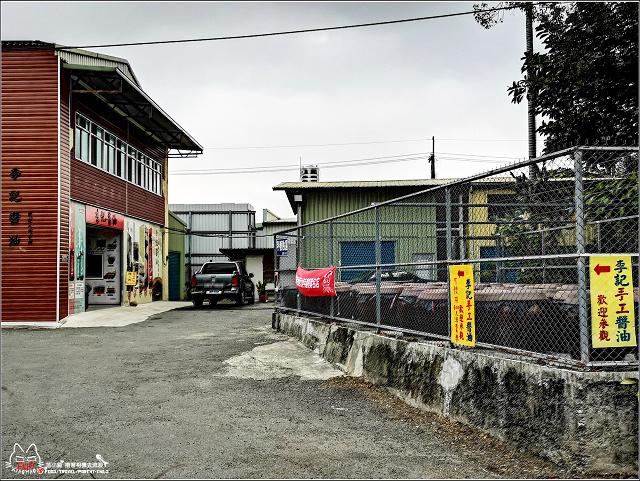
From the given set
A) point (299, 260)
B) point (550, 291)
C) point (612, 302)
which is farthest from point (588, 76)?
point (299, 260)

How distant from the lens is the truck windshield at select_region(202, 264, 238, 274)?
2514cm

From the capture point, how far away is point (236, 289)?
24578mm

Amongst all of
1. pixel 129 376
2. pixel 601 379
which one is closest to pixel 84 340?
pixel 129 376

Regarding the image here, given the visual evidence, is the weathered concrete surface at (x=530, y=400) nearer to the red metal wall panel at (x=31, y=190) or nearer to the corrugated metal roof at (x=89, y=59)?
the red metal wall panel at (x=31, y=190)

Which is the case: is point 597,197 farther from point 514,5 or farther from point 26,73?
point 26,73

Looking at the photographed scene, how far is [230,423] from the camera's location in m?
6.18

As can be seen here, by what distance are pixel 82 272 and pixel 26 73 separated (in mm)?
6044

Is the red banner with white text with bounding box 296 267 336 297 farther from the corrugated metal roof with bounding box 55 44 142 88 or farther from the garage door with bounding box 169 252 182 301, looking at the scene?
the garage door with bounding box 169 252 182 301

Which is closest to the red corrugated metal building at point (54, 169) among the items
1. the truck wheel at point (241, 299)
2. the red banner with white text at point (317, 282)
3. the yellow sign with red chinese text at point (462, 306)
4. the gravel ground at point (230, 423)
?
the truck wheel at point (241, 299)

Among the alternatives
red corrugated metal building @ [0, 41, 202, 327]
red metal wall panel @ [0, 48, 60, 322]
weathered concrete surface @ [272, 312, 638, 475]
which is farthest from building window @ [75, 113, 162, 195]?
weathered concrete surface @ [272, 312, 638, 475]

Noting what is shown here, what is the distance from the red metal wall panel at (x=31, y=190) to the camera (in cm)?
1722

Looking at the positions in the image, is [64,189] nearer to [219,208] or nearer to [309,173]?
[309,173]

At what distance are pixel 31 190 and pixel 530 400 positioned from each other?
15813 millimetres

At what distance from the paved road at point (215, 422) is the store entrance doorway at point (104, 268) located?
39.7ft
